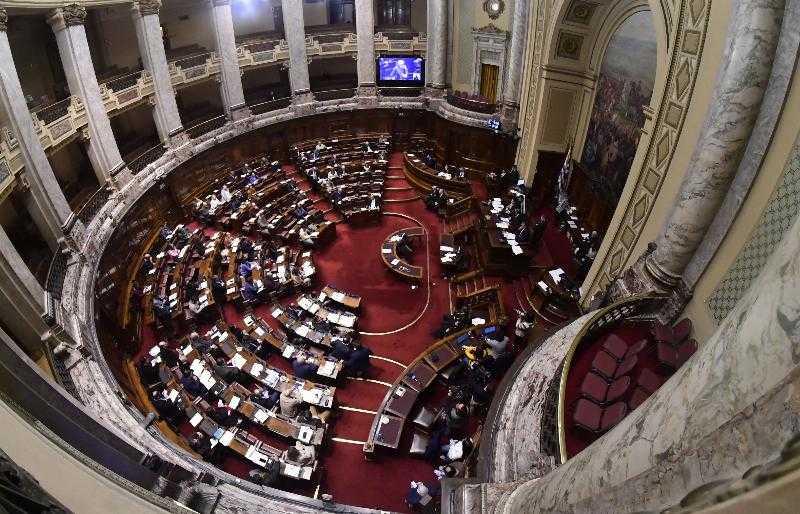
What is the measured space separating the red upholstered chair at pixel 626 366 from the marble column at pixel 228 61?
56.9 feet

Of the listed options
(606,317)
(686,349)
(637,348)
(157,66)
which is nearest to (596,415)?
(637,348)

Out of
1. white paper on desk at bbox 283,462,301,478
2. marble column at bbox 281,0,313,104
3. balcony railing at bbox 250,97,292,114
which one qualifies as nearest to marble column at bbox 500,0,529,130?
marble column at bbox 281,0,313,104

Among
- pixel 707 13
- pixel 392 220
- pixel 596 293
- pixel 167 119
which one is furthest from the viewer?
pixel 392 220

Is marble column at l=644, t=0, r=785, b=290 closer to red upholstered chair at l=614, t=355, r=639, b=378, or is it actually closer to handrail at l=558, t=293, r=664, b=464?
handrail at l=558, t=293, r=664, b=464

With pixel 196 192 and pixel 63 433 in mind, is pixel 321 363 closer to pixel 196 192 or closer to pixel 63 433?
pixel 63 433

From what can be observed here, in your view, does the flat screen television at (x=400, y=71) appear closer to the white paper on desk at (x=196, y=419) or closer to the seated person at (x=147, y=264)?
the seated person at (x=147, y=264)

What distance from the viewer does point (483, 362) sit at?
1027 cm

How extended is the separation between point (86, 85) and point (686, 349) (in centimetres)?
1578

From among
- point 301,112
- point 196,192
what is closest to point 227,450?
point 196,192

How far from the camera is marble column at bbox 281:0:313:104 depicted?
18172 millimetres

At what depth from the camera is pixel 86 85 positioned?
40.7 ft

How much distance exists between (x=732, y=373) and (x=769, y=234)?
5038 mm

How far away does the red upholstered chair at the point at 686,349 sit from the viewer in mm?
6229

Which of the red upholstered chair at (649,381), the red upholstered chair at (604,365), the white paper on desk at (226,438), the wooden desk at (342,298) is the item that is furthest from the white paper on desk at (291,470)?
the red upholstered chair at (649,381)
